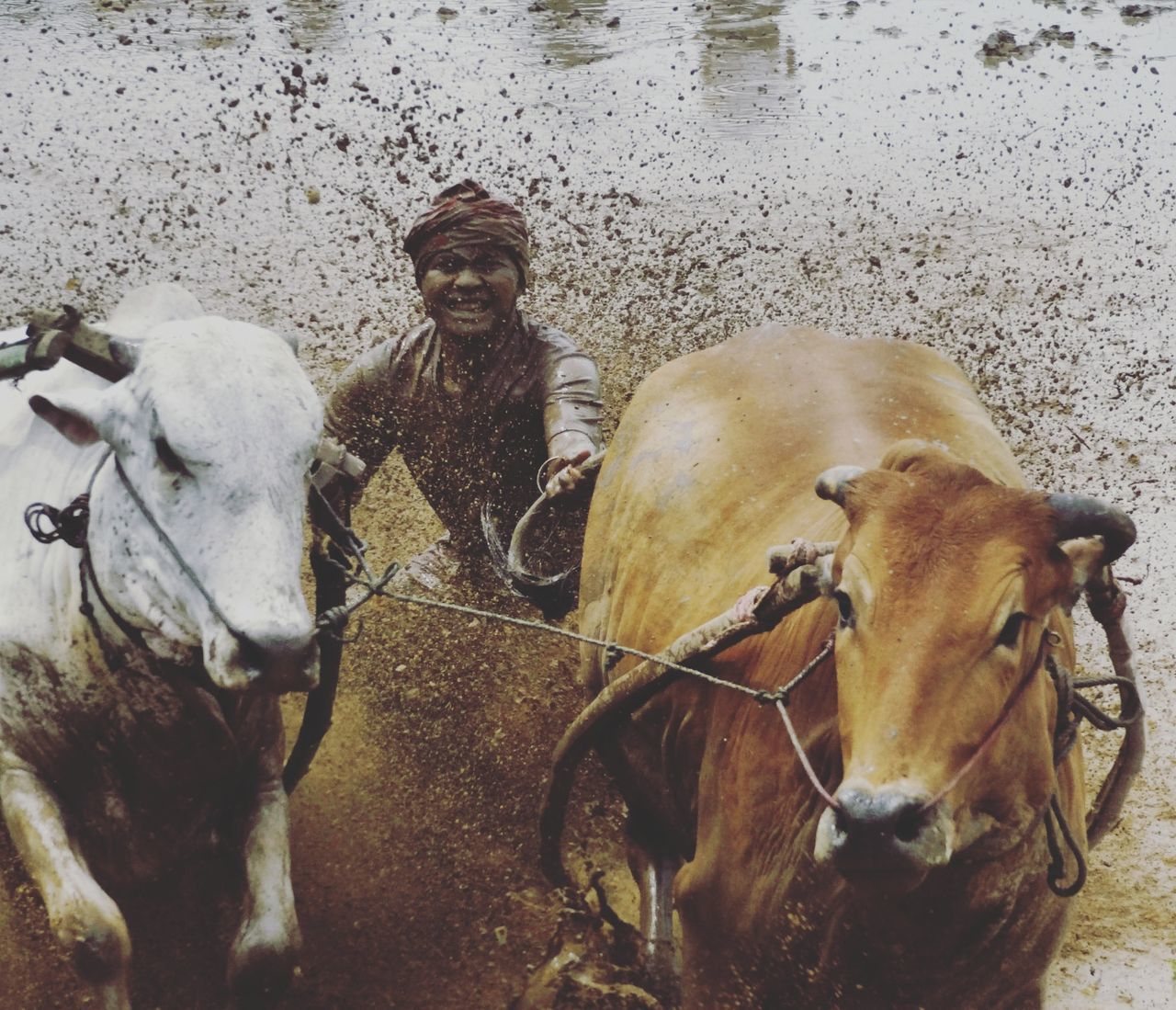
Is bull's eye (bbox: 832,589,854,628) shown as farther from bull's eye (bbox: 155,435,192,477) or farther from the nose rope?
bull's eye (bbox: 155,435,192,477)

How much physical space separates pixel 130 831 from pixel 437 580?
2.24 meters

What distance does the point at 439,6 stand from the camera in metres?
9.06

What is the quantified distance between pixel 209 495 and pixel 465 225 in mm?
2202

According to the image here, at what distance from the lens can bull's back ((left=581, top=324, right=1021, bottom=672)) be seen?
3367 mm

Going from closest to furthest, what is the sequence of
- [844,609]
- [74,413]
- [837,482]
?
[844,609], [837,482], [74,413]

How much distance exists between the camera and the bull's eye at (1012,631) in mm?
2316

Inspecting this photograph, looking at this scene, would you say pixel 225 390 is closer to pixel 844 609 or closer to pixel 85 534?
pixel 85 534

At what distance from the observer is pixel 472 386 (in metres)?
4.83

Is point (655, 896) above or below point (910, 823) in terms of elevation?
below

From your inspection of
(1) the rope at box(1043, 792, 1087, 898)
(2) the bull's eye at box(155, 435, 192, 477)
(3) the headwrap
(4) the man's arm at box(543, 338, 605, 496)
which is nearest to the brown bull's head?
(1) the rope at box(1043, 792, 1087, 898)

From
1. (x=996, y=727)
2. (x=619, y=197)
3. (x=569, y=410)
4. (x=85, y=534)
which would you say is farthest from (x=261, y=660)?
(x=619, y=197)

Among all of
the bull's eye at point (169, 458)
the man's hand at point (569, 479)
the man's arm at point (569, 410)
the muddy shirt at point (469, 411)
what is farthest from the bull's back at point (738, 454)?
the bull's eye at point (169, 458)

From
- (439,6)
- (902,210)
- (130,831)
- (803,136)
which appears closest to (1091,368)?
(902,210)

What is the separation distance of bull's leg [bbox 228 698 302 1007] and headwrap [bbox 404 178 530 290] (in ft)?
6.03
